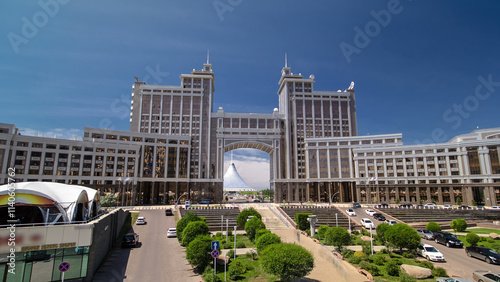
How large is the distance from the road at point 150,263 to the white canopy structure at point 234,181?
102380 mm

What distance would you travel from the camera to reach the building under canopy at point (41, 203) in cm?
2083

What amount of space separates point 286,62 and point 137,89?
210ft

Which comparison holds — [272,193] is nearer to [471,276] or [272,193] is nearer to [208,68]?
[208,68]

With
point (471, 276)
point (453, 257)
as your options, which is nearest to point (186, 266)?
point (471, 276)

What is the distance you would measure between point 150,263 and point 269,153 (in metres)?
85.9

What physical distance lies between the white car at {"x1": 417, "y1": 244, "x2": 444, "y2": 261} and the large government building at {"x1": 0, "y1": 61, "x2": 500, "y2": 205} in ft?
183

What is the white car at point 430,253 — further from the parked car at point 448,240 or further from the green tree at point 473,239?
the parked car at point 448,240

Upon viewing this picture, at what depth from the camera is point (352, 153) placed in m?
100

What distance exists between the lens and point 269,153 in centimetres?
11075

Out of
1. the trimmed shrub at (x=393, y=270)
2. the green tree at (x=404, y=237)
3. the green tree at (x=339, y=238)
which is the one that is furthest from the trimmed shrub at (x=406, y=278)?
the green tree at (x=339, y=238)

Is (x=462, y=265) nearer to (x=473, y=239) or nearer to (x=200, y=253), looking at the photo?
(x=473, y=239)

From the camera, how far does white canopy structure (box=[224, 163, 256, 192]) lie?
14262 cm

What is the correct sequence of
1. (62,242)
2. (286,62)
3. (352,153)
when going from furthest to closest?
(286,62)
(352,153)
(62,242)

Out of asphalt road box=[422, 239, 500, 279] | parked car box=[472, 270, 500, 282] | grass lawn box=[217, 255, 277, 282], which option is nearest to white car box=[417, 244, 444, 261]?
asphalt road box=[422, 239, 500, 279]
